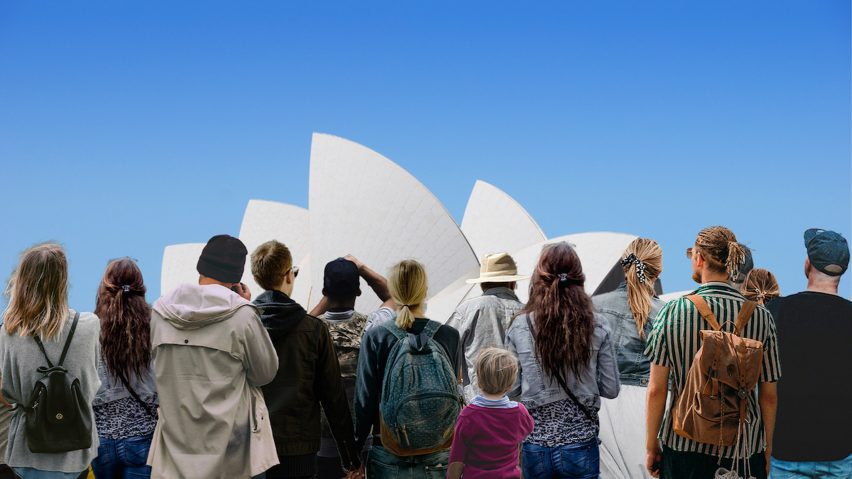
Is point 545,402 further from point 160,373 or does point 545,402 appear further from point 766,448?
point 160,373

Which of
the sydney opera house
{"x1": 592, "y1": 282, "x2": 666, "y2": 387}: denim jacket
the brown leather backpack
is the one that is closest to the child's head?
the brown leather backpack

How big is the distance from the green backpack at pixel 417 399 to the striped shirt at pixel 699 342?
836mm

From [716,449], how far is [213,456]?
1.89 meters

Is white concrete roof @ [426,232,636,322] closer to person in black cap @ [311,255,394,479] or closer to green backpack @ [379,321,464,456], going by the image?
person in black cap @ [311,255,394,479]

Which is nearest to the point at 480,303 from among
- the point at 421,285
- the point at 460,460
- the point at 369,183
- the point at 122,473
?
the point at 421,285

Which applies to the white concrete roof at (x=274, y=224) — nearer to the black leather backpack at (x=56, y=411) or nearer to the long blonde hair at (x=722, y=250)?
the black leather backpack at (x=56, y=411)

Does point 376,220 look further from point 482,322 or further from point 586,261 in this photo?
point 482,322

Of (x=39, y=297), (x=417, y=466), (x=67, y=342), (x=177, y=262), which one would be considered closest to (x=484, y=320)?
(x=417, y=466)

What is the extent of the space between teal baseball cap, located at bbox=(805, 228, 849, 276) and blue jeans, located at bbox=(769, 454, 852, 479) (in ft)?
2.67

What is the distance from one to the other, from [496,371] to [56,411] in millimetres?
1822

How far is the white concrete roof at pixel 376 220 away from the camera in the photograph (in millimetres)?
20562

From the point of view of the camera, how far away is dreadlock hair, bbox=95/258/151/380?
13.9ft

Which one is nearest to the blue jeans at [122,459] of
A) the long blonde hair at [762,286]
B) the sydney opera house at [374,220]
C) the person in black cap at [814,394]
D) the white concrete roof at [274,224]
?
the person in black cap at [814,394]

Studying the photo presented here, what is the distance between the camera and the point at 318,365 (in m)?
3.77
